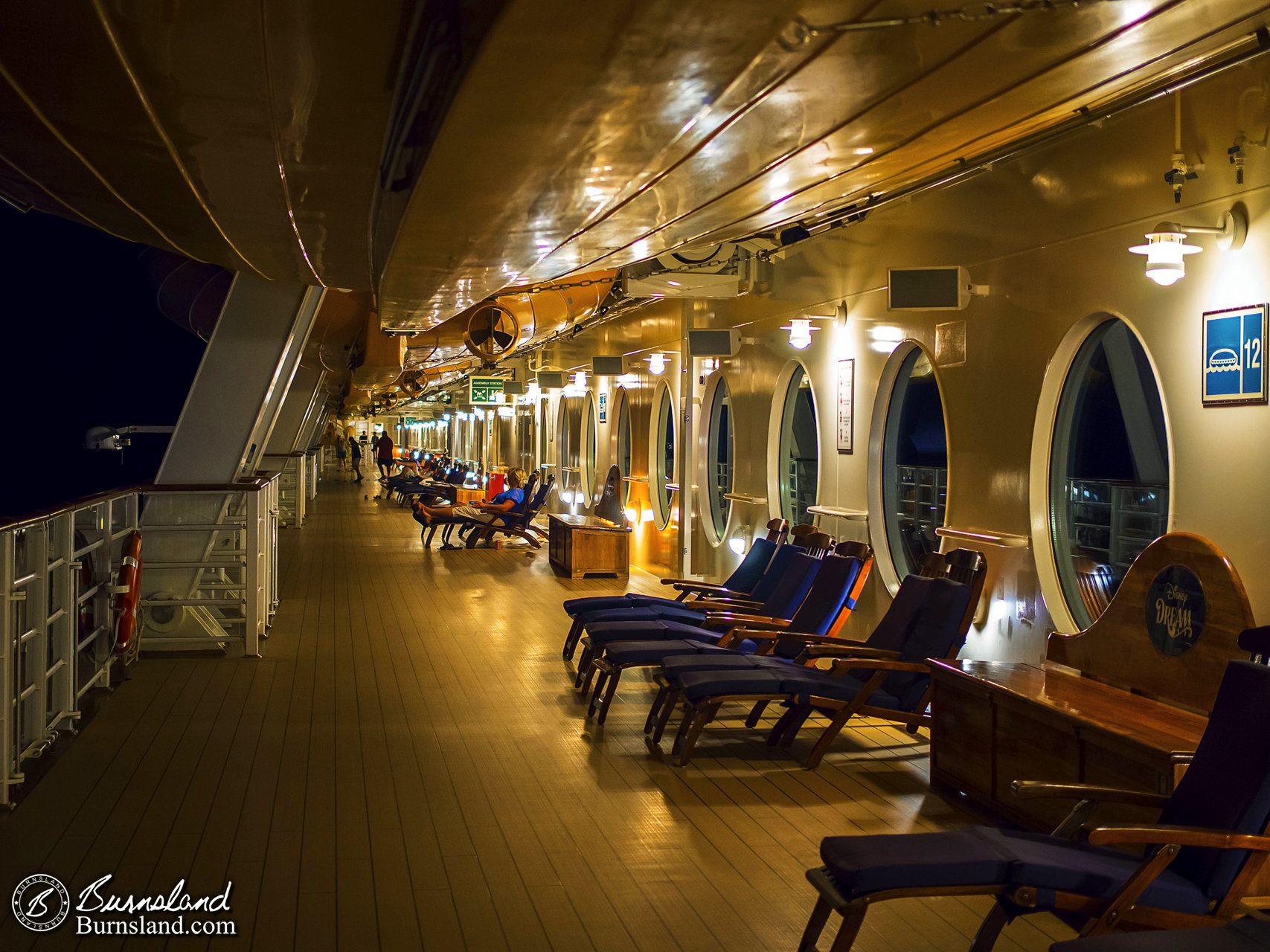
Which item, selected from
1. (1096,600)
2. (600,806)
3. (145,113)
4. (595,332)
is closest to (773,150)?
(145,113)

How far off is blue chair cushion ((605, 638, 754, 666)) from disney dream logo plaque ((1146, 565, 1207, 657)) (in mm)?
1983

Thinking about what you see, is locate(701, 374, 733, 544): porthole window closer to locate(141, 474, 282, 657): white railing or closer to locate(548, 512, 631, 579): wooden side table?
locate(548, 512, 631, 579): wooden side table

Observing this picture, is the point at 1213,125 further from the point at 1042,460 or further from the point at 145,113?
the point at 145,113

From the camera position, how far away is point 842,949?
2.55 meters

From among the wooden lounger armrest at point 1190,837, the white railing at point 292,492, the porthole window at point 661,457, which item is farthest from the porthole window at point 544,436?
Answer: the wooden lounger armrest at point 1190,837

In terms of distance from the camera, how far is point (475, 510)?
578 inches

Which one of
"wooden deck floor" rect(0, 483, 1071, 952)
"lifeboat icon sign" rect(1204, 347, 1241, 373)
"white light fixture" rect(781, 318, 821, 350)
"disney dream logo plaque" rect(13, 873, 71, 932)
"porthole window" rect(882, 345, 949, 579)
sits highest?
"white light fixture" rect(781, 318, 821, 350)

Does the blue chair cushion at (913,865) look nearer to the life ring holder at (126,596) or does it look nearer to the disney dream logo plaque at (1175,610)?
the disney dream logo plaque at (1175,610)

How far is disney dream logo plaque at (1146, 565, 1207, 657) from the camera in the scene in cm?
360

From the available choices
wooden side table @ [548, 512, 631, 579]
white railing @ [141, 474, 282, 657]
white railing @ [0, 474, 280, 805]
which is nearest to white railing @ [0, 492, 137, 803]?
white railing @ [0, 474, 280, 805]

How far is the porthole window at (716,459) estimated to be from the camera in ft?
34.3

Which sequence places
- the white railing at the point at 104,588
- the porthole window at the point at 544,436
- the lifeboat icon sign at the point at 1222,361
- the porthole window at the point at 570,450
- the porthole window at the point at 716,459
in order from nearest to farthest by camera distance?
1. the lifeboat icon sign at the point at 1222,361
2. the white railing at the point at 104,588
3. the porthole window at the point at 716,459
4. the porthole window at the point at 570,450
5. the porthole window at the point at 544,436

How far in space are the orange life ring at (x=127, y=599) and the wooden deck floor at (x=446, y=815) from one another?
1.08 ft

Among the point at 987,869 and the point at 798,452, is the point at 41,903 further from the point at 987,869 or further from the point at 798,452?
the point at 798,452
